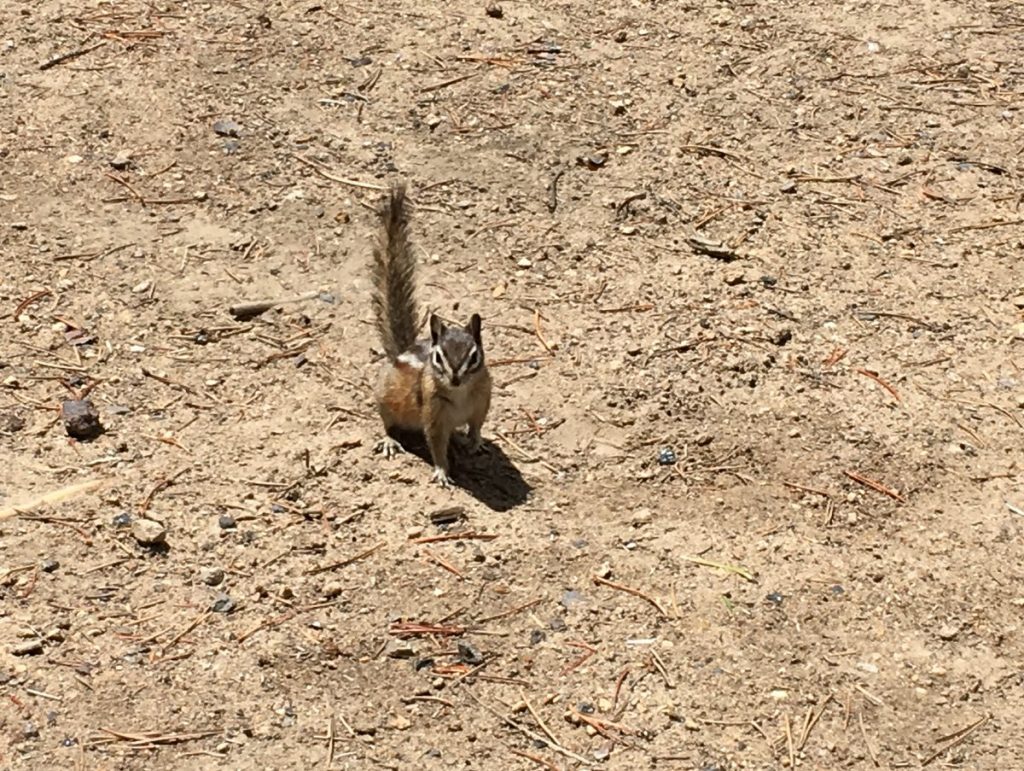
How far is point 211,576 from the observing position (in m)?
4.04

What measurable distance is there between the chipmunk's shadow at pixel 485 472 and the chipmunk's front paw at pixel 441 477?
1.3 inches

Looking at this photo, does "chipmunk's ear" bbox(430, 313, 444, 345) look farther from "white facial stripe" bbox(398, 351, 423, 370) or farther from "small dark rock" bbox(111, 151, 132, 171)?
"small dark rock" bbox(111, 151, 132, 171)

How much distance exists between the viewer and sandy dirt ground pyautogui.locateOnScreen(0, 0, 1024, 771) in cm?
374

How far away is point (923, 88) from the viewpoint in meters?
6.33

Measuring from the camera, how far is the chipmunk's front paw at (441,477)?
15.0 feet

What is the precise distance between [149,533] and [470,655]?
1046 millimetres

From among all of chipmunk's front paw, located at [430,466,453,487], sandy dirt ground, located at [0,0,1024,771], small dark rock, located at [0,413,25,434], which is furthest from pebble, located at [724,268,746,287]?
small dark rock, located at [0,413,25,434]

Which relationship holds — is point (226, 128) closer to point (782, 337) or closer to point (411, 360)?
point (411, 360)

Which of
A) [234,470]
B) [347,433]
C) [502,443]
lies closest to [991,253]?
[502,443]

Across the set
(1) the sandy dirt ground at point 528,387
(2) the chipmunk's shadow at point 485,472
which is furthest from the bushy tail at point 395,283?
(2) the chipmunk's shadow at point 485,472

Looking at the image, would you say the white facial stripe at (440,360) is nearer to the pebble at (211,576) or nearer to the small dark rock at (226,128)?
the pebble at (211,576)

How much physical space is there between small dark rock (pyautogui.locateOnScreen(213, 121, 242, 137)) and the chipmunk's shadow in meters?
1.91

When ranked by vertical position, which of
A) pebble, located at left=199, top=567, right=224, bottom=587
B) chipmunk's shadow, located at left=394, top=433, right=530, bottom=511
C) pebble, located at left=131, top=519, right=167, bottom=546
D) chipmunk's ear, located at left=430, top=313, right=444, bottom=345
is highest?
chipmunk's ear, located at left=430, top=313, right=444, bottom=345

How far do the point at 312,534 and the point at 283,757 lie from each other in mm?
867
